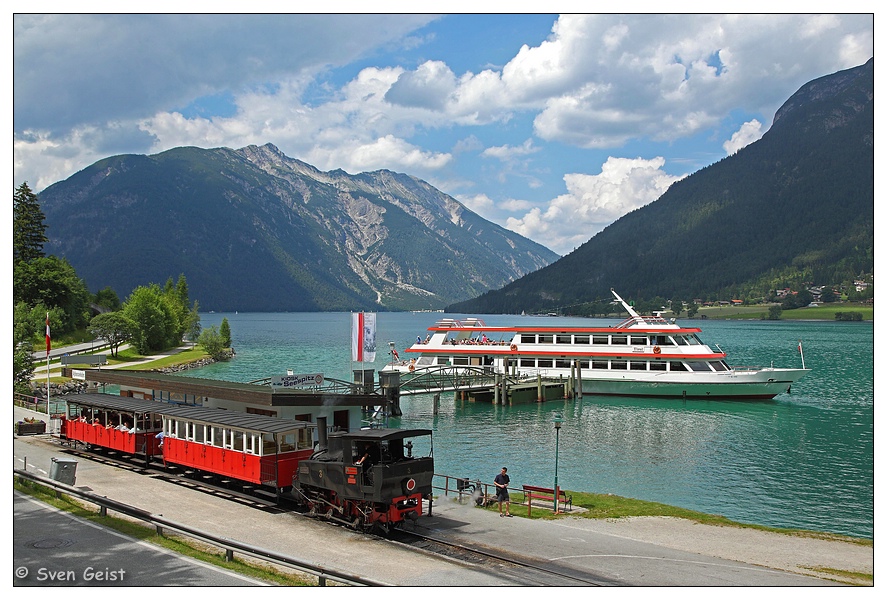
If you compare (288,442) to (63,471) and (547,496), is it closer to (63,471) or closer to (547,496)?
(63,471)

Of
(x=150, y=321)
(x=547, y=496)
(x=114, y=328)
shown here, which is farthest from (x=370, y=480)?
(x=150, y=321)

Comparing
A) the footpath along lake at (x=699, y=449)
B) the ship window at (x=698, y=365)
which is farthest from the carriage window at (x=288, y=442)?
the ship window at (x=698, y=365)

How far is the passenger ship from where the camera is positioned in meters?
65.1

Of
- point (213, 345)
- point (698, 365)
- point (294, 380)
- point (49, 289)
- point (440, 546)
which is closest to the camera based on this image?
point (440, 546)

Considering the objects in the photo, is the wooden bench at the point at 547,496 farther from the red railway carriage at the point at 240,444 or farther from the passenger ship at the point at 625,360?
the passenger ship at the point at 625,360

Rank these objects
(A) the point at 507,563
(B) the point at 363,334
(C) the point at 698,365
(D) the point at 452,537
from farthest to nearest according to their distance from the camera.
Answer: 1. (C) the point at 698,365
2. (B) the point at 363,334
3. (D) the point at 452,537
4. (A) the point at 507,563

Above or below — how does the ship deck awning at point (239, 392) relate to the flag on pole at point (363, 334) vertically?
below

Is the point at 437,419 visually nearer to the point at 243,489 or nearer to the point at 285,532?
the point at 243,489

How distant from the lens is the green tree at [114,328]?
99000 millimetres

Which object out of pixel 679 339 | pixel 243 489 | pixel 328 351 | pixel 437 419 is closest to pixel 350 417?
pixel 243 489

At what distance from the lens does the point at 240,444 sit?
23.4 meters

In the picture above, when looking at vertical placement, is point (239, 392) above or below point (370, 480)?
above

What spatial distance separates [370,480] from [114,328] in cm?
9017

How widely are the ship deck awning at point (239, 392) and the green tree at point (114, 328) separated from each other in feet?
236
